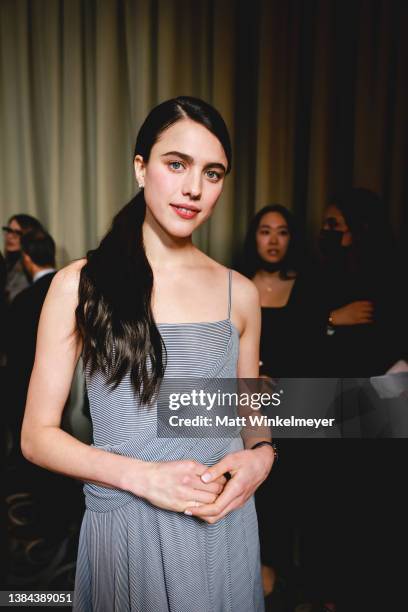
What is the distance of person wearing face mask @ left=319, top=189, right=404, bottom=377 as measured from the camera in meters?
1.92

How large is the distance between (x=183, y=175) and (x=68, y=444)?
0.48m

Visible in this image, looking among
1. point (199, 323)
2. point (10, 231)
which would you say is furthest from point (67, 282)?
point (10, 231)

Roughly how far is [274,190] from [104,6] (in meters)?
1.44

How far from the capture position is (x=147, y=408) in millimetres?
914

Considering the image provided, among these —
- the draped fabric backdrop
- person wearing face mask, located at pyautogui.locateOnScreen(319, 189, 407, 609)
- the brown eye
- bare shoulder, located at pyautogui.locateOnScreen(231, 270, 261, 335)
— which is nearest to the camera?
the brown eye

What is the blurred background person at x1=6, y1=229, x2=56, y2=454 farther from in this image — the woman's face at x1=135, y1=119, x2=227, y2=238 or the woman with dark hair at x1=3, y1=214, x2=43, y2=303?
the woman's face at x1=135, y1=119, x2=227, y2=238

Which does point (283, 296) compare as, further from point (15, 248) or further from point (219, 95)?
point (15, 248)

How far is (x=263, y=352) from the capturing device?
2.15 m

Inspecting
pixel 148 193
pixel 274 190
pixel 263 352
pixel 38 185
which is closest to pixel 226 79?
pixel 274 190

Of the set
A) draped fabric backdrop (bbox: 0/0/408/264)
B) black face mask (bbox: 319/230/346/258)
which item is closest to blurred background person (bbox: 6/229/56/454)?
draped fabric backdrop (bbox: 0/0/408/264)

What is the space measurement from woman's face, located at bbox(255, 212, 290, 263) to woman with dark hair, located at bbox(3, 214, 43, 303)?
4.24 feet

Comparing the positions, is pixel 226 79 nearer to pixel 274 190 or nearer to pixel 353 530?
pixel 274 190

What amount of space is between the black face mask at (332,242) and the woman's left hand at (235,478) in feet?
4.46

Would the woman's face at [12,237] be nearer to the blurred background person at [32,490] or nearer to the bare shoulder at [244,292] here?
the blurred background person at [32,490]
